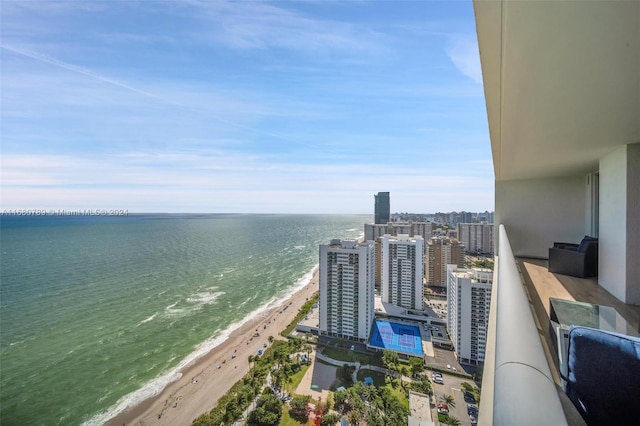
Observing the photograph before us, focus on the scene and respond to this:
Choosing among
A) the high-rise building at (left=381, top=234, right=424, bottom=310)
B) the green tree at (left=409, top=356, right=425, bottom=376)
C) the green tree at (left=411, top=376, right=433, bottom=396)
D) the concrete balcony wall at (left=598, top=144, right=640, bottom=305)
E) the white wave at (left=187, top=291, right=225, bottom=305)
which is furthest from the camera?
the white wave at (left=187, top=291, right=225, bottom=305)

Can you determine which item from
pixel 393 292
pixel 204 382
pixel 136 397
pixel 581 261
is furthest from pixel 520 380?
pixel 393 292

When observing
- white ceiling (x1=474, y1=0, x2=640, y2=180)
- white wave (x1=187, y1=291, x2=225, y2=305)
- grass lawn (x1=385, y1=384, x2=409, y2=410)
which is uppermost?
white ceiling (x1=474, y1=0, x2=640, y2=180)

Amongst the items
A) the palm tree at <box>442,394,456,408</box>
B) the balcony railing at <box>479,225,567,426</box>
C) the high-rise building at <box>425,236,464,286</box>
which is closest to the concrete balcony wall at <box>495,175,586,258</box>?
the balcony railing at <box>479,225,567,426</box>

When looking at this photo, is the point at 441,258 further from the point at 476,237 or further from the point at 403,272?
the point at 476,237

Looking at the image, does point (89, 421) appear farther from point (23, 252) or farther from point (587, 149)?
point (23, 252)

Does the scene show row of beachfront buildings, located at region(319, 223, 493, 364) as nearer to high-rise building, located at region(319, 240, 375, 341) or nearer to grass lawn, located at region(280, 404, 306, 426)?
high-rise building, located at region(319, 240, 375, 341)

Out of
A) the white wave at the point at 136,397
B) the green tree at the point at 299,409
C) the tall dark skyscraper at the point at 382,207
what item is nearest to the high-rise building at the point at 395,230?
the tall dark skyscraper at the point at 382,207

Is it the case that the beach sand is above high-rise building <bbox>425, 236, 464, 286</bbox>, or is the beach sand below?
below
